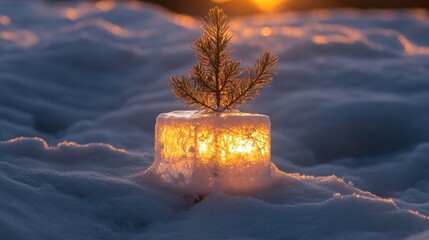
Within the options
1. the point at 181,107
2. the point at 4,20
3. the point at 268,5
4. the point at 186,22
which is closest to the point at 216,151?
the point at 181,107

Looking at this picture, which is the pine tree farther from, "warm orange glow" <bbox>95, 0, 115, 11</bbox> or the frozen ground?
"warm orange glow" <bbox>95, 0, 115, 11</bbox>

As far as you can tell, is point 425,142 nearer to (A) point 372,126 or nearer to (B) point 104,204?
(A) point 372,126

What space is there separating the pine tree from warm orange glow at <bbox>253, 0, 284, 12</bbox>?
73.5ft

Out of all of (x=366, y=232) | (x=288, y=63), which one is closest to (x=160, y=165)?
(x=366, y=232)

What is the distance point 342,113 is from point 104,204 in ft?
11.7

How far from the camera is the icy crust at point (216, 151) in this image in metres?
3.29

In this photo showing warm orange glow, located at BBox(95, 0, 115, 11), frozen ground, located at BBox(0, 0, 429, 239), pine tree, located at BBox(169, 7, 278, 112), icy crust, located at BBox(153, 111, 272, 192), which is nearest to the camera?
frozen ground, located at BBox(0, 0, 429, 239)

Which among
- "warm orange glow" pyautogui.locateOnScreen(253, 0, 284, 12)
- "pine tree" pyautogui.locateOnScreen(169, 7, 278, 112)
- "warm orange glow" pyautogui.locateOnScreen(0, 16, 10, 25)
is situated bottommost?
"pine tree" pyautogui.locateOnScreen(169, 7, 278, 112)

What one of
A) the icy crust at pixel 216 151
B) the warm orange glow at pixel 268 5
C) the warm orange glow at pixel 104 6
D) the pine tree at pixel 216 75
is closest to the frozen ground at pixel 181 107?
the icy crust at pixel 216 151

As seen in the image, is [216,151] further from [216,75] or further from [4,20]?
[4,20]

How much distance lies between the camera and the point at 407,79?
24.1 feet

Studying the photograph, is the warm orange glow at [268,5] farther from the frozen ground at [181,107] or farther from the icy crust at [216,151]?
the icy crust at [216,151]

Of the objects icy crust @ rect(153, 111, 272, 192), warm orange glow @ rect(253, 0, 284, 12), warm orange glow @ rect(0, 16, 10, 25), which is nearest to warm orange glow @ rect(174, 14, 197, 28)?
warm orange glow @ rect(0, 16, 10, 25)

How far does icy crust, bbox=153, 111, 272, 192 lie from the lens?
3.29 meters
